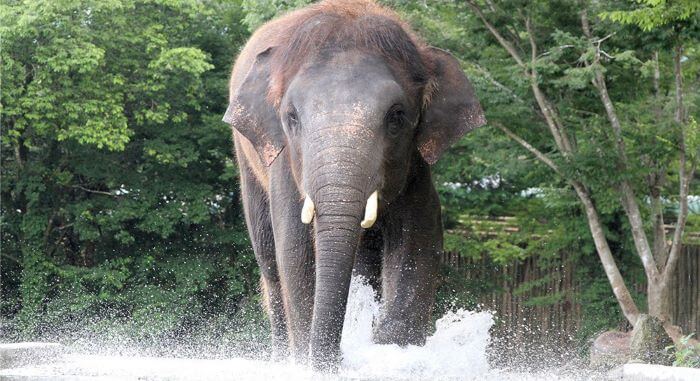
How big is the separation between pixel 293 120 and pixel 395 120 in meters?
0.56

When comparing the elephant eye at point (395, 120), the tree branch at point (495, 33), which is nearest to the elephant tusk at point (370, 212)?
the elephant eye at point (395, 120)

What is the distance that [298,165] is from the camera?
6809mm

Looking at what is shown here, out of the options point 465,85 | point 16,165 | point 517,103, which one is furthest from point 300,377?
point 16,165

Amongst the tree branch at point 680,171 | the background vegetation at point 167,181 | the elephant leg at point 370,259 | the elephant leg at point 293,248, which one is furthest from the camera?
the background vegetation at point 167,181

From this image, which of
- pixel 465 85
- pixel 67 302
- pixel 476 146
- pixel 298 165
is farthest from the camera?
pixel 67 302

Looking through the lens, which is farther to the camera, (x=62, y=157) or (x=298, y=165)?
(x=62, y=157)

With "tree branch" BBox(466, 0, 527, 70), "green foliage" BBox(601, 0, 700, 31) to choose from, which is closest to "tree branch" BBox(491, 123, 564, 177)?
"tree branch" BBox(466, 0, 527, 70)

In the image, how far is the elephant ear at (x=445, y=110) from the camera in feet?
23.8

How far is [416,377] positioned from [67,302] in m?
13.7

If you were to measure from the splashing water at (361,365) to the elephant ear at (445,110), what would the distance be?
1171mm

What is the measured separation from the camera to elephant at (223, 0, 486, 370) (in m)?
6.32

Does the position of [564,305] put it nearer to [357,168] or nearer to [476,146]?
[476,146]

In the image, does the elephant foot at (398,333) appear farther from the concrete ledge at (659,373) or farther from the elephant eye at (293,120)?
the concrete ledge at (659,373)

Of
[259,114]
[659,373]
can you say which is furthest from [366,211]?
[659,373]
